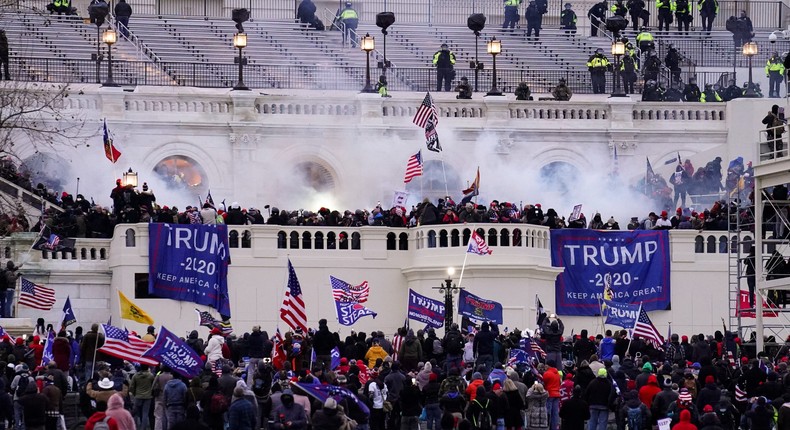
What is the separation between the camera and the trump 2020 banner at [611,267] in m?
64.8

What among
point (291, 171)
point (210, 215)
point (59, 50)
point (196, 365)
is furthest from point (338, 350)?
point (59, 50)

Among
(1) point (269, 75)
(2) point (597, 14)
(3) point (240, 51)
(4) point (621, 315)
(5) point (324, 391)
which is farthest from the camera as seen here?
(2) point (597, 14)

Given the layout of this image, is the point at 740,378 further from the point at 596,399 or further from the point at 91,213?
the point at 91,213

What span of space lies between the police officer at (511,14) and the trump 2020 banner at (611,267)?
758 inches

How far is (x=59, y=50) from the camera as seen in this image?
2977 inches

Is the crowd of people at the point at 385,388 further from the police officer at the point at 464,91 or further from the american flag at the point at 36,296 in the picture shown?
the police officer at the point at 464,91

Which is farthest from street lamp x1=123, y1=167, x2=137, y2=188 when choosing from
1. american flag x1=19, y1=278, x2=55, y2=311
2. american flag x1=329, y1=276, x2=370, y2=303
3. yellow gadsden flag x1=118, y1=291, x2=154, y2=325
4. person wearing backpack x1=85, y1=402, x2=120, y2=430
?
person wearing backpack x1=85, y1=402, x2=120, y2=430

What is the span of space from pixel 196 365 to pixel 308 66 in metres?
30.8

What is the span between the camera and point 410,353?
5209 cm

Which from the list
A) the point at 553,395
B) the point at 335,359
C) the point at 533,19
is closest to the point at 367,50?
the point at 533,19

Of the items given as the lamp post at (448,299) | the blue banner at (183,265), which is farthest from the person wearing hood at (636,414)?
the blue banner at (183,265)

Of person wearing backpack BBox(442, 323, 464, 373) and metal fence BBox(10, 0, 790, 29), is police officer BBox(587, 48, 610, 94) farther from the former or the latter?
person wearing backpack BBox(442, 323, 464, 373)

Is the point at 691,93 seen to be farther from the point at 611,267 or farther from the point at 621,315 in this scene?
the point at 621,315

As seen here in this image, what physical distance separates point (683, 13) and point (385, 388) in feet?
127
